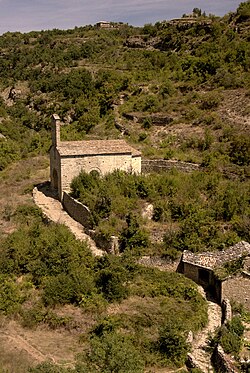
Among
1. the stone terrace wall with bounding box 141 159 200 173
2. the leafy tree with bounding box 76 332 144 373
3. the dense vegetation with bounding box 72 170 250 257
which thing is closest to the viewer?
the leafy tree with bounding box 76 332 144 373

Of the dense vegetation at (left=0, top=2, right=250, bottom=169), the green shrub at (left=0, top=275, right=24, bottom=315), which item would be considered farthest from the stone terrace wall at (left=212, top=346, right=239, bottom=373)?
the dense vegetation at (left=0, top=2, right=250, bottom=169)

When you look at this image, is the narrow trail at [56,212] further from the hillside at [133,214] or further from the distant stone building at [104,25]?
the distant stone building at [104,25]

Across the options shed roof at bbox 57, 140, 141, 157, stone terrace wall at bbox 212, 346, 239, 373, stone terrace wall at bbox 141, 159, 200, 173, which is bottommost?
stone terrace wall at bbox 212, 346, 239, 373

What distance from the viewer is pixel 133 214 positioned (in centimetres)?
2019

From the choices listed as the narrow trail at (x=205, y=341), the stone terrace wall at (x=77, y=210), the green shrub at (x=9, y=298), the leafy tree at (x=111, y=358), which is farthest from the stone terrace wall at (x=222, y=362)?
the stone terrace wall at (x=77, y=210)

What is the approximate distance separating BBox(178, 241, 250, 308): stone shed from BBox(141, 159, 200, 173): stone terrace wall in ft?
26.4

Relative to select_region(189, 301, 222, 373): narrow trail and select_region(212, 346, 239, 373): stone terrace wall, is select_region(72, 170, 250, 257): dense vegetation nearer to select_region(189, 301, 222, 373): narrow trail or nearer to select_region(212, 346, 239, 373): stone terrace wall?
select_region(189, 301, 222, 373): narrow trail

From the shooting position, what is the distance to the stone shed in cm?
1634

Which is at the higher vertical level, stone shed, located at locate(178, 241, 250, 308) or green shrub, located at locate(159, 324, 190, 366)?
stone shed, located at locate(178, 241, 250, 308)

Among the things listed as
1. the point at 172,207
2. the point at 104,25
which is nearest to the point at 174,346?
the point at 172,207

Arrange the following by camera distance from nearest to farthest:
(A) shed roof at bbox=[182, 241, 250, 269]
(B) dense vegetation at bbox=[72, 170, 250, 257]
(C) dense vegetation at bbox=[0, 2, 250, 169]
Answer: (A) shed roof at bbox=[182, 241, 250, 269], (B) dense vegetation at bbox=[72, 170, 250, 257], (C) dense vegetation at bbox=[0, 2, 250, 169]

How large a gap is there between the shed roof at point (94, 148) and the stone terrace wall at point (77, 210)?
2337 mm

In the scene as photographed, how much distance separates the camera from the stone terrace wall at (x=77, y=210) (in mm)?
21469

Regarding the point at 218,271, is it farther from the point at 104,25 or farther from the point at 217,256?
the point at 104,25
